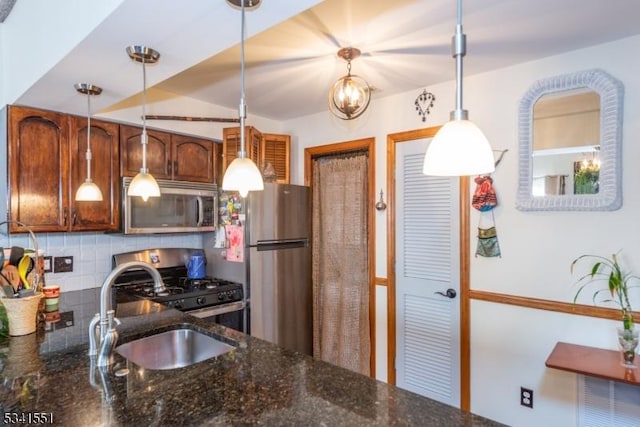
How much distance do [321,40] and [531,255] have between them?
1.85m

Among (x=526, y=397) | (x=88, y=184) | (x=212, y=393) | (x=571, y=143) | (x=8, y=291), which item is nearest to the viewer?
(x=212, y=393)

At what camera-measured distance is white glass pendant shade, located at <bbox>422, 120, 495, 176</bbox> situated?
0.87 metres

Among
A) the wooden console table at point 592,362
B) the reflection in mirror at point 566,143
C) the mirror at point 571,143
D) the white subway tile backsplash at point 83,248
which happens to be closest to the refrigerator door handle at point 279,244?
the white subway tile backsplash at point 83,248

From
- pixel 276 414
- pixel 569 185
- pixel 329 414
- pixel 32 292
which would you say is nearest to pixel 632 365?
pixel 569 185

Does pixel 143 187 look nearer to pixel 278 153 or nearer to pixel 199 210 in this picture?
pixel 199 210

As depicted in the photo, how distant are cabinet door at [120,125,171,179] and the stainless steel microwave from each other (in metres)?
0.09

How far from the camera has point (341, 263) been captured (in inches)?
131

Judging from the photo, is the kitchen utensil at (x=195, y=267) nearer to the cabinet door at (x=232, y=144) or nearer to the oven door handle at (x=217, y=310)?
the oven door handle at (x=217, y=310)

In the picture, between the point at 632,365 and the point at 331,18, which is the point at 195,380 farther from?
the point at 632,365

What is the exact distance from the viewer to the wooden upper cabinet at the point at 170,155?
2749mm

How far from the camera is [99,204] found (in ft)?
8.59

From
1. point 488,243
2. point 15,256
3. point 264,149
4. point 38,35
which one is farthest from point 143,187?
point 488,243

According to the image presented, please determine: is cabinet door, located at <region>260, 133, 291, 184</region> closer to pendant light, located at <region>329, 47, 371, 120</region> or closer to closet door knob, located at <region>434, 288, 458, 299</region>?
pendant light, located at <region>329, 47, 371, 120</region>

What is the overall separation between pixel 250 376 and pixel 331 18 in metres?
1.62
